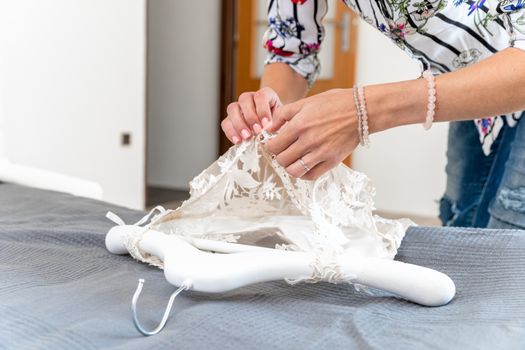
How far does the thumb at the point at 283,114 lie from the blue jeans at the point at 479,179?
18.4 inches

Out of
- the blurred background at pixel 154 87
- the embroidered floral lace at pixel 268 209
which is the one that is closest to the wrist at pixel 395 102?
the embroidered floral lace at pixel 268 209

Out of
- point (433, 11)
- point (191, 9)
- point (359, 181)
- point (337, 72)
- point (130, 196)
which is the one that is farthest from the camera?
point (191, 9)

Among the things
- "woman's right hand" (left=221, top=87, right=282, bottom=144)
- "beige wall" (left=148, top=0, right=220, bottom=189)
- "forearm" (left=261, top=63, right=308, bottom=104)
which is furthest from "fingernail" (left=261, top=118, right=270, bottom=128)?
"beige wall" (left=148, top=0, right=220, bottom=189)

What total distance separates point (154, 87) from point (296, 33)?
11.7 feet

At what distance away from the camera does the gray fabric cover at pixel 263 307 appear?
1.80 ft

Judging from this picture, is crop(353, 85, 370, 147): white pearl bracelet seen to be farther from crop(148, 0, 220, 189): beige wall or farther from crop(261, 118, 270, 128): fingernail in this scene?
crop(148, 0, 220, 189): beige wall

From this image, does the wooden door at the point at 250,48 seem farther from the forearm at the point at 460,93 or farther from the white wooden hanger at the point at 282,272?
the white wooden hanger at the point at 282,272

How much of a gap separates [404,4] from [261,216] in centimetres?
46

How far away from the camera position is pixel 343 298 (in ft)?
2.30

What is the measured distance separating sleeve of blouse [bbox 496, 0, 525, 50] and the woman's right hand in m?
0.35

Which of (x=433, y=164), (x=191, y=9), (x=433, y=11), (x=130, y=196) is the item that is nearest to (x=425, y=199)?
(x=433, y=164)

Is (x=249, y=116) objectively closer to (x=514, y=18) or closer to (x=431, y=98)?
(x=431, y=98)

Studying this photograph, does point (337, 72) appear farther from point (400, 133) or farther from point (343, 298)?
point (343, 298)

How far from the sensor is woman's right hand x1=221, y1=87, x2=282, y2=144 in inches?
33.9
